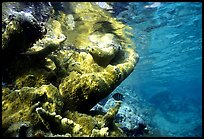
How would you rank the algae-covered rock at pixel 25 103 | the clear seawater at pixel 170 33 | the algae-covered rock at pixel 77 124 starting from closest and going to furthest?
1. the algae-covered rock at pixel 77 124
2. the algae-covered rock at pixel 25 103
3. the clear seawater at pixel 170 33

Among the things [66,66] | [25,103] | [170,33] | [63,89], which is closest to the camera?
[25,103]

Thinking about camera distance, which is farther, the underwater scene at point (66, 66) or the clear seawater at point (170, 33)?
the clear seawater at point (170, 33)

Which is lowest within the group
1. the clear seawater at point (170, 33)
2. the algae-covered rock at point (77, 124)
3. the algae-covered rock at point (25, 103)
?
the clear seawater at point (170, 33)

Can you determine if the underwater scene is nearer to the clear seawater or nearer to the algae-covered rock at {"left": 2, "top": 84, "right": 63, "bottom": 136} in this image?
the algae-covered rock at {"left": 2, "top": 84, "right": 63, "bottom": 136}

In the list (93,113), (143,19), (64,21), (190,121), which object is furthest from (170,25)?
(190,121)

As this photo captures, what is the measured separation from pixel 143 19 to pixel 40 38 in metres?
10.9

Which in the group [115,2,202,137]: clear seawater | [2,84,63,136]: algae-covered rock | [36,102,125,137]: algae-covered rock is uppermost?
[2,84,63,136]: algae-covered rock

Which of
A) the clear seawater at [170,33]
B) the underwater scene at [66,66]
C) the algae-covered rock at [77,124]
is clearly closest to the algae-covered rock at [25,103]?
the underwater scene at [66,66]

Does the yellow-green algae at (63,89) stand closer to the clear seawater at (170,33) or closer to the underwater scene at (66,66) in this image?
the underwater scene at (66,66)

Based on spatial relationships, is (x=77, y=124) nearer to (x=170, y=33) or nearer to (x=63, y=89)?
(x=63, y=89)

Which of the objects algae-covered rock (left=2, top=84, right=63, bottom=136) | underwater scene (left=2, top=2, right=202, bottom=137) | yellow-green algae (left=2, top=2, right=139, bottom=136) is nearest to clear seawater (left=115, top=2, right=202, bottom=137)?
underwater scene (left=2, top=2, right=202, bottom=137)

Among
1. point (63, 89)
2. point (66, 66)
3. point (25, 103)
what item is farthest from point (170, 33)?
point (25, 103)

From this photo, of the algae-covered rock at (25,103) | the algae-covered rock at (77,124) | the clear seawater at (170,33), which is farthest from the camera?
the clear seawater at (170,33)

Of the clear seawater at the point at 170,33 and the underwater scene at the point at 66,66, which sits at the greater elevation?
the underwater scene at the point at 66,66
